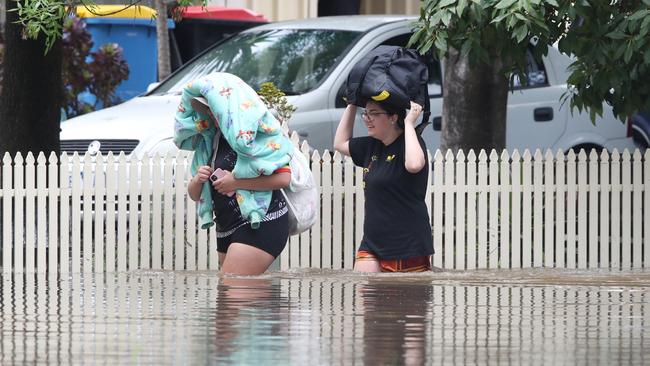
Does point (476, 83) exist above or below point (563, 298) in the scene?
above

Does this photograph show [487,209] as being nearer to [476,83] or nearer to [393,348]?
[476,83]

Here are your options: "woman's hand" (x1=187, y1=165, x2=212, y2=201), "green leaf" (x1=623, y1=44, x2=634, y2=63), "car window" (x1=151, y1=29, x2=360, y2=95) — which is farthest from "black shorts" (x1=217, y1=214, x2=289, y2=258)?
"car window" (x1=151, y1=29, x2=360, y2=95)

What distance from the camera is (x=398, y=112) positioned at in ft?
33.0

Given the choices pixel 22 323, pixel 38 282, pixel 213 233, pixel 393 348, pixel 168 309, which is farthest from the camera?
pixel 213 233

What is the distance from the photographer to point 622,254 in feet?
41.2

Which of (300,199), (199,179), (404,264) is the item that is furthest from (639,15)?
(199,179)

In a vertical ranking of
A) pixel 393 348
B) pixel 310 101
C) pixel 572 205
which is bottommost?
pixel 393 348

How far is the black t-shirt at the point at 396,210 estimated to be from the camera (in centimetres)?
995

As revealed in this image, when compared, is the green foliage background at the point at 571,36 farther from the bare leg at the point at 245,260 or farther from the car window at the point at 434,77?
the car window at the point at 434,77

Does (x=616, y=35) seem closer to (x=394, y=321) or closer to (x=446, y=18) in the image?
(x=446, y=18)

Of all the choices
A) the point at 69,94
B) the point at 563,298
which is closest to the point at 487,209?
the point at 563,298

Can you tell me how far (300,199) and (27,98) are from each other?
3.31 meters

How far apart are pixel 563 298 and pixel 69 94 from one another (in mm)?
8907

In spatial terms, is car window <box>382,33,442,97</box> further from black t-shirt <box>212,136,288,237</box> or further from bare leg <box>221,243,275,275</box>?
bare leg <box>221,243,275,275</box>
